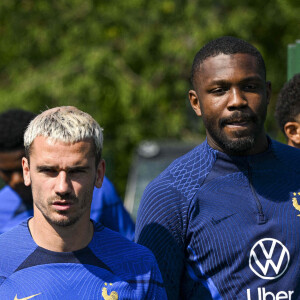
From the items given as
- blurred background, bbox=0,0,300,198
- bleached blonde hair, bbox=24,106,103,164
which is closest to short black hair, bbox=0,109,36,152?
bleached blonde hair, bbox=24,106,103,164

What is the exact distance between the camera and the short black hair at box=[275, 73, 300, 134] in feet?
11.3

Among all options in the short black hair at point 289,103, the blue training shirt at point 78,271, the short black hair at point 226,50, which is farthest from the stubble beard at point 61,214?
the short black hair at point 289,103

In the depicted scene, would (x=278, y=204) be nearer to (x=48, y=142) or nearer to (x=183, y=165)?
(x=183, y=165)

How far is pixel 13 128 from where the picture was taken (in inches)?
157

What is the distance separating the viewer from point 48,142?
2.34 meters

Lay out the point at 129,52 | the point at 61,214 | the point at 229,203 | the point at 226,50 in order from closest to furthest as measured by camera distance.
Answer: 1. the point at 61,214
2. the point at 229,203
3. the point at 226,50
4. the point at 129,52

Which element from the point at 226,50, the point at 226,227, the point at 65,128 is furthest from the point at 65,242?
the point at 226,50

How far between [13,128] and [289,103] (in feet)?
5.67

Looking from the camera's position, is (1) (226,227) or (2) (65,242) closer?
(2) (65,242)

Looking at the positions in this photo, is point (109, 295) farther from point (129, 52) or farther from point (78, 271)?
point (129, 52)

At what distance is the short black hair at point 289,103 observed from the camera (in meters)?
3.43

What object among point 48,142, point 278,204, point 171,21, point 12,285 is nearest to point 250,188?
point 278,204

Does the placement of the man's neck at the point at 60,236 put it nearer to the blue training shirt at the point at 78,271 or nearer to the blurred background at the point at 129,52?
the blue training shirt at the point at 78,271

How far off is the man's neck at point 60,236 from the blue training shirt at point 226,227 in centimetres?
32
